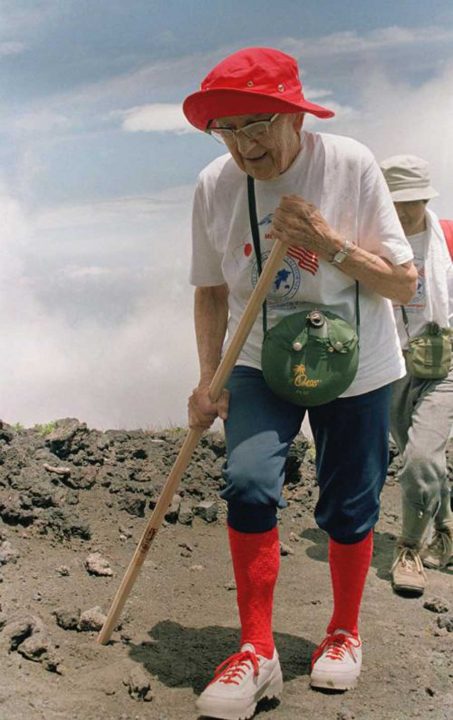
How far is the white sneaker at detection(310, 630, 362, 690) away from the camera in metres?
4.28

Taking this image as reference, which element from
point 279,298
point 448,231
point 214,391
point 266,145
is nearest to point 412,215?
point 448,231

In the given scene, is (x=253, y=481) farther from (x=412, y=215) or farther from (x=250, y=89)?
(x=412, y=215)

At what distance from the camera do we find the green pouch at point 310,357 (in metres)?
3.87

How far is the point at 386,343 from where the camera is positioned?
4.12m

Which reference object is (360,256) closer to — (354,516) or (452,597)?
(354,516)

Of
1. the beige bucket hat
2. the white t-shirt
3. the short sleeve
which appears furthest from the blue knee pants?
the beige bucket hat

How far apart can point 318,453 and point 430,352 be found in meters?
→ 2.01

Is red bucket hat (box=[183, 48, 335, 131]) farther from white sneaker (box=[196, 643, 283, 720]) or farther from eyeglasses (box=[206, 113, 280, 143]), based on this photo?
white sneaker (box=[196, 643, 283, 720])

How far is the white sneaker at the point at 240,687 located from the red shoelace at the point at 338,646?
34cm

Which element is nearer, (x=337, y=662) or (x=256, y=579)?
(x=256, y=579)

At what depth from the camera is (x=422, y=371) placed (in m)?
6.04

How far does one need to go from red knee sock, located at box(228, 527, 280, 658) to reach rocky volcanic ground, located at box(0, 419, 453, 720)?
0.29 m

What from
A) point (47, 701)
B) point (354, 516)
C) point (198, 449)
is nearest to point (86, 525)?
point (198, 449)

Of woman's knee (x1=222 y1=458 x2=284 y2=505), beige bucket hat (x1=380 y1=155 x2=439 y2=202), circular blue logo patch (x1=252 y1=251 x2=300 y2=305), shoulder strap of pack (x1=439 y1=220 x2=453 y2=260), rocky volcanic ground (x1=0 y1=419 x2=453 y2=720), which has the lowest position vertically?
rocky volcanic ground (x1=0 y1=419 x2=453 y2=720)
